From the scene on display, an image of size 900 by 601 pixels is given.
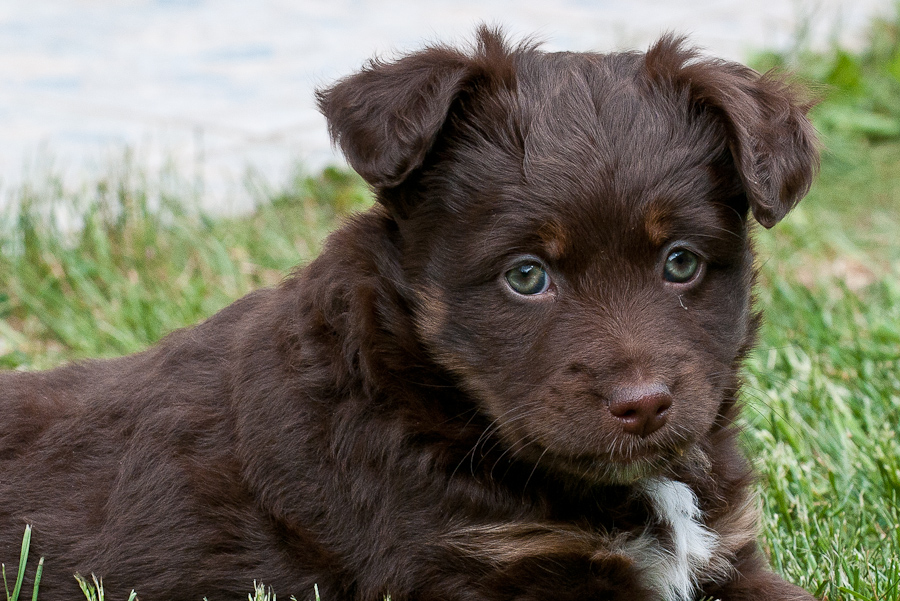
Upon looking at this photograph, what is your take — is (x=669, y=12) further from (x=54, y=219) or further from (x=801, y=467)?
(x=801, y=467)

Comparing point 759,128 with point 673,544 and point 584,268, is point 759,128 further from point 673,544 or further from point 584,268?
point 673,544

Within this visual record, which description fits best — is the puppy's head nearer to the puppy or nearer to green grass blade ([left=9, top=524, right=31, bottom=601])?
the puppy

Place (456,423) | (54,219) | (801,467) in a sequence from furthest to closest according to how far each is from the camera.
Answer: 1. (54,219)
2. (801,467)
3. (456,423)

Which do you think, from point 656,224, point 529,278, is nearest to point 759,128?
point 656,224

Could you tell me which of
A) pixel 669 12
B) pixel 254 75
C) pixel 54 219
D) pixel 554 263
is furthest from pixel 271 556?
pixel 669 12

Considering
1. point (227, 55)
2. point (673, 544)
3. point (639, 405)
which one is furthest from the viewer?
point (227, 55)
